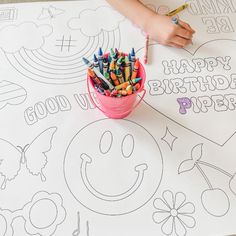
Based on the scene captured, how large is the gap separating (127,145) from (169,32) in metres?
0.30

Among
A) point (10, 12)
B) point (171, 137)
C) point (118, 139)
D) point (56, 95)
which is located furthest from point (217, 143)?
point (10, 12)

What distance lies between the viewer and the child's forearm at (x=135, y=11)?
74 cm

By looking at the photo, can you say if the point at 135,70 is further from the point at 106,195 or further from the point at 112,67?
the point at 106,195

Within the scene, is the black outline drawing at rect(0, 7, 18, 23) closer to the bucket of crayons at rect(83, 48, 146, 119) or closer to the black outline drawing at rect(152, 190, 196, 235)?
the bucket of crayons at rect(83, 48, 146, 119)

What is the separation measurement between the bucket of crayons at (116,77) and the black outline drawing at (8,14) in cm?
33

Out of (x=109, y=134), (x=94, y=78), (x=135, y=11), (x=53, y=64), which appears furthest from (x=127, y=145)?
(x=135, y=11)

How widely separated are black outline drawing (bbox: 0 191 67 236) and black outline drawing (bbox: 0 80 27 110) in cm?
20

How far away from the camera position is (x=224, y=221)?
1.68ft

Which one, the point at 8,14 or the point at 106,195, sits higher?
the point at 8,14

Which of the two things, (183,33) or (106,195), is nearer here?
(106,195)

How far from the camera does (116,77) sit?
547 mm

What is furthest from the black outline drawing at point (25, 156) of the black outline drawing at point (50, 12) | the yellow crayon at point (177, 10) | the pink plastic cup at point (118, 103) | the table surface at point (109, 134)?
the yellow crayon at point (177, 10)

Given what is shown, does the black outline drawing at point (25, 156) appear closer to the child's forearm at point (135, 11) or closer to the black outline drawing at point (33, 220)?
the black outline drawing at point (33, 220)

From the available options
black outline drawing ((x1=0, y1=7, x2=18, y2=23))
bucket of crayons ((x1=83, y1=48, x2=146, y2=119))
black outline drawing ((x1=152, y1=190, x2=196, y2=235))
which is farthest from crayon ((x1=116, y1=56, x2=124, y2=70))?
black outline drawing ((x1=0, y1=7, x2=18, y2=23))
